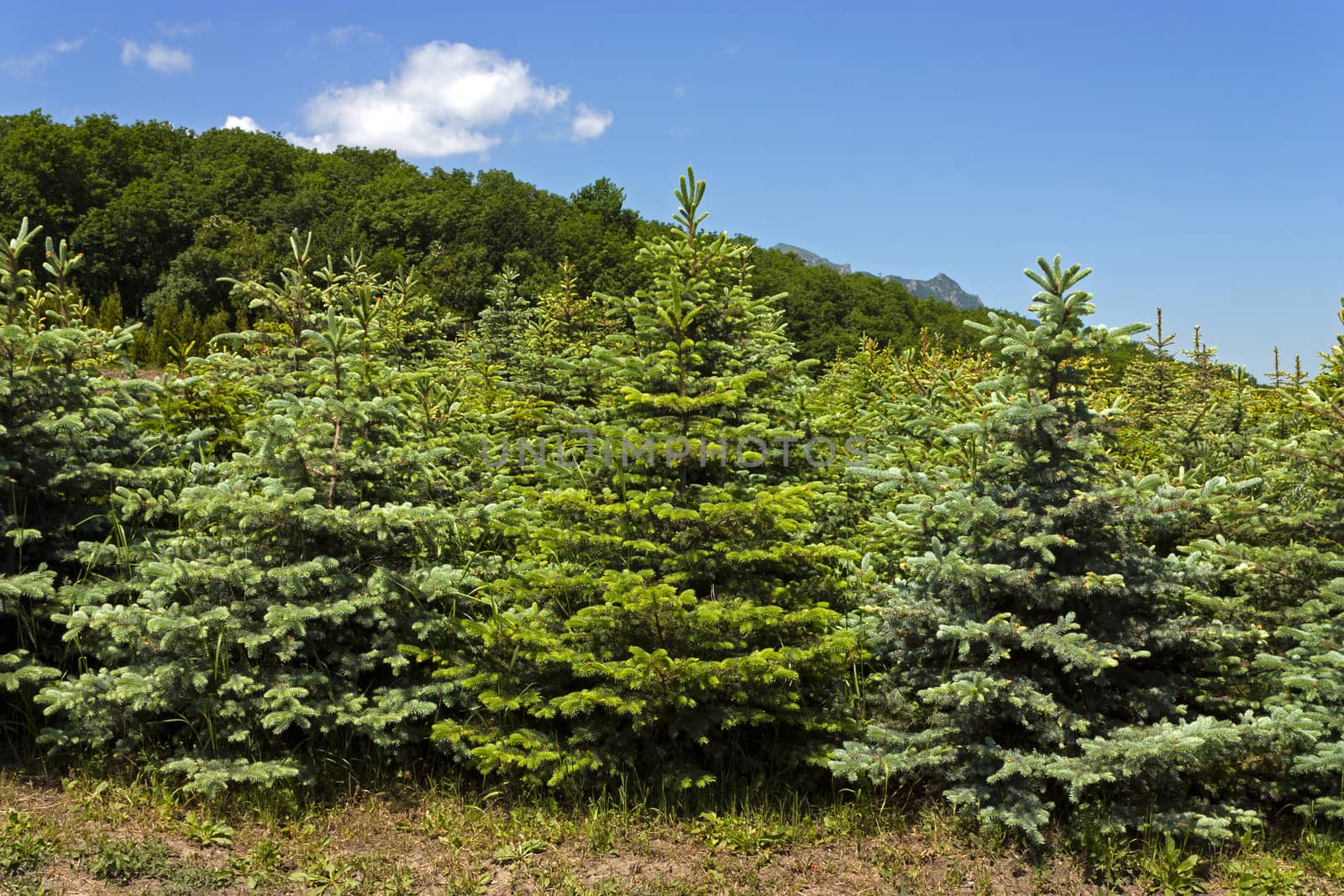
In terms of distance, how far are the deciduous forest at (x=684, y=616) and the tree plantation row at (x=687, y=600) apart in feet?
0.08

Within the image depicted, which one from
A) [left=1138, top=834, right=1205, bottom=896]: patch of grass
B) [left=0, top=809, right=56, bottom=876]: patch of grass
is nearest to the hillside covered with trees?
[left=0, top=809, right=56, bottom=876]: patch of grass

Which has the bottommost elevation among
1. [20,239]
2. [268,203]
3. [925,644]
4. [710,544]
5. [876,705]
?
[876,705]

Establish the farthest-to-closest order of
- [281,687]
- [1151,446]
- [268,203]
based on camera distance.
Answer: [268,203] < [1151,446] < [281,687]

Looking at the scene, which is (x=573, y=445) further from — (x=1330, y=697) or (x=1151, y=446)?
(x=1151, y=446)

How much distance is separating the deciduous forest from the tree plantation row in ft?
0.08

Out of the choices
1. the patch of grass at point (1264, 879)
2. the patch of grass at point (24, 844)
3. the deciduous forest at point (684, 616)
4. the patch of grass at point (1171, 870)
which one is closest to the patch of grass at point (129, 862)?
the deciduous forest at point (684, 616)

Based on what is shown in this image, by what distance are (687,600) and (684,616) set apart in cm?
14

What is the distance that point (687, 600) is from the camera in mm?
3973

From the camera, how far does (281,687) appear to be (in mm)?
4152

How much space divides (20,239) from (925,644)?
5.51 m

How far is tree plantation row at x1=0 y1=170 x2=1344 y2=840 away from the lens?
4086 mm

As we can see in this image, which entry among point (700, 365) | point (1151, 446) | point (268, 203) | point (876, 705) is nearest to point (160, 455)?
point (700, 365)

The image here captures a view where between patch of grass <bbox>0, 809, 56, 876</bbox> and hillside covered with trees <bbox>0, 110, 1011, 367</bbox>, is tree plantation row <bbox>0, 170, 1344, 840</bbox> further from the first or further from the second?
hillside covered with trees <bbox>0, 110, 1011, 367</bbox>

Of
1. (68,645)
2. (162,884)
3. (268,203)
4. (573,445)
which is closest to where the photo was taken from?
(162,884)
